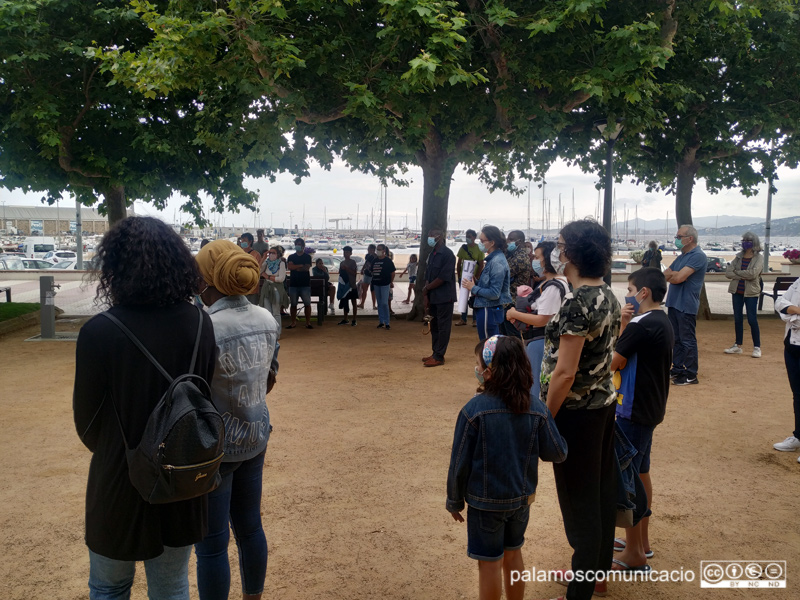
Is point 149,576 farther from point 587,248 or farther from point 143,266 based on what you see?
point 587,248

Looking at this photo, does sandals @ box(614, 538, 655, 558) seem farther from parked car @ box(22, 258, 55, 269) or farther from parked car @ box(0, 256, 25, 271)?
parked car @ box(22, 258, 55, 269)

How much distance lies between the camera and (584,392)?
313 centimetres

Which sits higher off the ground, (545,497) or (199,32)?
(199,32)

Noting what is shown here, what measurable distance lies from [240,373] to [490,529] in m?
1.32

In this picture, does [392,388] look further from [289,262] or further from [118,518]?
[118,518]

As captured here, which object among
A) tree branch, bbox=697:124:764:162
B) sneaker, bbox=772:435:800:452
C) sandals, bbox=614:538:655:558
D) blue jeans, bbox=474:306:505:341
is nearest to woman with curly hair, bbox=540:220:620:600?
sandals, bbox=614:538:655:558

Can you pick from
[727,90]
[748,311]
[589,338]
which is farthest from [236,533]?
[727,90]

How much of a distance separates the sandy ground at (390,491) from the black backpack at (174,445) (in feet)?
5.41

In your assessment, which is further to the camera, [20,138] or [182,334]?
[20,138]

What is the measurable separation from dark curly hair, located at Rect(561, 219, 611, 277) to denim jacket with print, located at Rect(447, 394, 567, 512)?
0.73 meters

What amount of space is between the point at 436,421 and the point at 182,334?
4.86 meters

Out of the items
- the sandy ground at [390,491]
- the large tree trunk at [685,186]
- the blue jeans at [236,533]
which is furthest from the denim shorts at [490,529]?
the large tree trunk at [685,186]

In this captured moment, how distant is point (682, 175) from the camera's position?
52.2 feet

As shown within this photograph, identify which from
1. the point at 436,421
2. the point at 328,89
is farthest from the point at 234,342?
the point at 328,89
